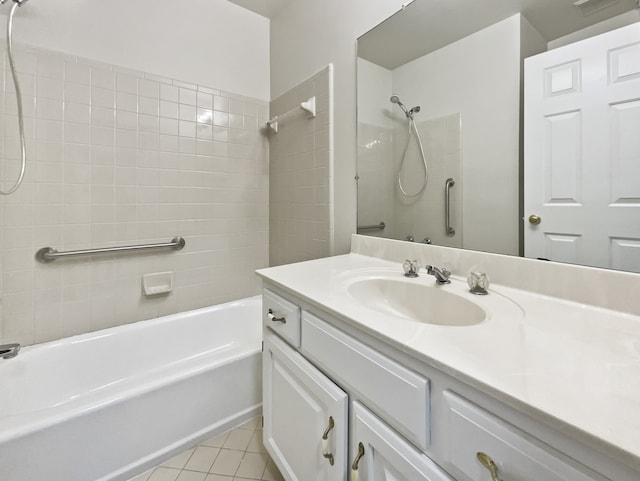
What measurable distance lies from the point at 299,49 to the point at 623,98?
1583mm

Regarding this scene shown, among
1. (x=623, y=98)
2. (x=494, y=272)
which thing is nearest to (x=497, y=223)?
(x=494, y=272)

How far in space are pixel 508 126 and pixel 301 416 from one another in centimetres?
110

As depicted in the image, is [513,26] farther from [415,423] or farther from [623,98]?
[415,423]

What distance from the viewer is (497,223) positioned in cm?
95

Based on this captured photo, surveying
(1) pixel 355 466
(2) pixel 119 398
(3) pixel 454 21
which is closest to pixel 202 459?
(2) pixel 119 398

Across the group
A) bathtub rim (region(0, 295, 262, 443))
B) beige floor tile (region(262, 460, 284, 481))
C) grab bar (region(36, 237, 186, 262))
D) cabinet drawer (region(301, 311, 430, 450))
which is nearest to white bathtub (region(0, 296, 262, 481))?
bathtub rim (region(0, 295, 262, 443))

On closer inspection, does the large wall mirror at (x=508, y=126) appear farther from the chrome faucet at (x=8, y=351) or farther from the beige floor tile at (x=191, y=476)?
the chrome faucet at (x=8, y=351)

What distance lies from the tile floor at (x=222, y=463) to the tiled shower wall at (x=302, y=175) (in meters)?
0.96

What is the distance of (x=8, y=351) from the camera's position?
1.17 meters

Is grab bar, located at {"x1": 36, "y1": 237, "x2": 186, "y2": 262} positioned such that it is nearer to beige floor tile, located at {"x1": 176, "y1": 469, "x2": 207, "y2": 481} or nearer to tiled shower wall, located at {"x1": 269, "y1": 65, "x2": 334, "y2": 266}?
tiled shower wall, located at {"x1": 269, "y1": 65, "x2": 334, "y2": 266}

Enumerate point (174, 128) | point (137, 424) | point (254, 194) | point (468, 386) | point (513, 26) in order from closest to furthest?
point (468, 386), point (513, 26), point (137, 424), point (174, 128), point (254, 194)

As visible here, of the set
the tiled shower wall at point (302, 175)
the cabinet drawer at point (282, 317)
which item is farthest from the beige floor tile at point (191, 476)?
the tiled shower wall at point (302, 175)

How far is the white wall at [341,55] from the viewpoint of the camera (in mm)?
1366

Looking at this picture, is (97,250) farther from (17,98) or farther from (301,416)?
(301,416)
